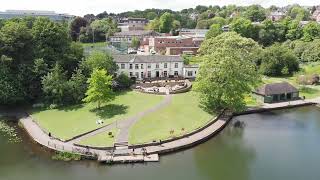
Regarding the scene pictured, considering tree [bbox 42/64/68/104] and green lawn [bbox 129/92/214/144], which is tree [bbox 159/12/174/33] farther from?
tree [bbox 42/64/68/104]

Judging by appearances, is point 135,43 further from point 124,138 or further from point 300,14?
point 300,14

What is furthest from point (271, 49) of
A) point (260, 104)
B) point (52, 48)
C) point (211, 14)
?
point (211, 14)

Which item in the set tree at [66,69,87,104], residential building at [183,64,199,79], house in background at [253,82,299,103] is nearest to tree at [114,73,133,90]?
tree at [66,69,87,104]

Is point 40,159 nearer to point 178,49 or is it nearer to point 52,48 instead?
point 52,48

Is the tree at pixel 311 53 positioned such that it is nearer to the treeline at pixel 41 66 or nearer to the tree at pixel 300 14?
the treeline at pixel 41 66

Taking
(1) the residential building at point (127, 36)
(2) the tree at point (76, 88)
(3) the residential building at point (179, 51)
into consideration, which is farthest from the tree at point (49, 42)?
(1) the residential building at point (127, 36)

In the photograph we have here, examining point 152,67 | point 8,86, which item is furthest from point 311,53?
point 8,86
